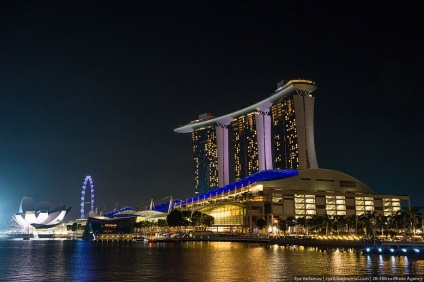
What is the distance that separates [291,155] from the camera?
165 m

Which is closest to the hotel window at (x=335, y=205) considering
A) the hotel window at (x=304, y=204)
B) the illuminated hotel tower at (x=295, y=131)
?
the hotel window at (x=304, y=204)

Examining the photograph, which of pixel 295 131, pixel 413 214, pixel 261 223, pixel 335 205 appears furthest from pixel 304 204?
pixel 413 214

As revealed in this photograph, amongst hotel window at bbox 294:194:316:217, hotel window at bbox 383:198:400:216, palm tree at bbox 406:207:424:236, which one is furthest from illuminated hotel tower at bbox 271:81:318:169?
palm tree at bbox 406:207:424:236

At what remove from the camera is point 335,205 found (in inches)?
5664

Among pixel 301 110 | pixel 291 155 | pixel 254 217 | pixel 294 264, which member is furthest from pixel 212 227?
pixel 294 264

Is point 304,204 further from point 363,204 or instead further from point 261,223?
point 363,204

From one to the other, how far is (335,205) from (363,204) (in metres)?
10.0

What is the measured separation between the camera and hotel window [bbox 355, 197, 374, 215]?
478 feet

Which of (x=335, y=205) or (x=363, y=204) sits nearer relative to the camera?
(x=335, y=205)

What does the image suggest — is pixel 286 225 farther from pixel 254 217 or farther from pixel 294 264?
pixel 294 264

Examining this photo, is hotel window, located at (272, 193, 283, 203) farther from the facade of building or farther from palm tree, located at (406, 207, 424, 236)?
palm tree, located at (406, 207, 424, 236)

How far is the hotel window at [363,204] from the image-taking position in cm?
14562

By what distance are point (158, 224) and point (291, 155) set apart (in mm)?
53576

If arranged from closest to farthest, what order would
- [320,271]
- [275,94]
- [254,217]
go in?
[320,271] → [254,217] → [275,94]
